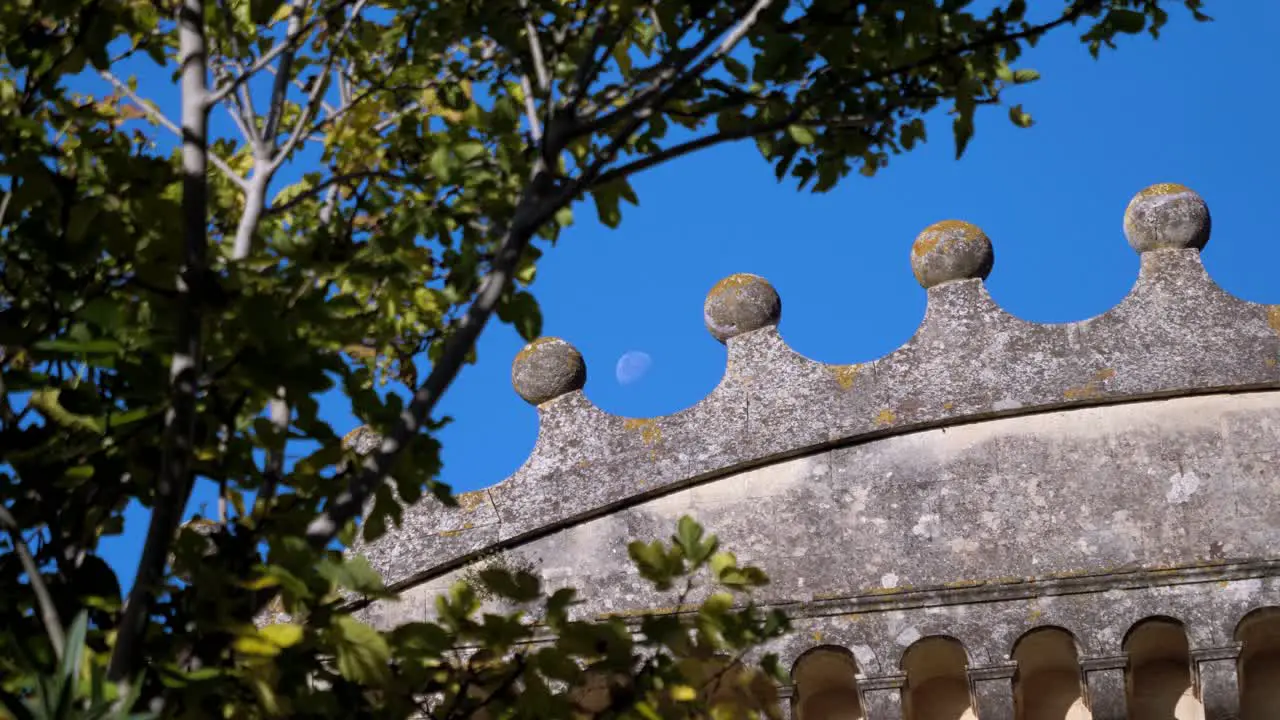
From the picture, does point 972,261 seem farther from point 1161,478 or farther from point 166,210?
point 166,210

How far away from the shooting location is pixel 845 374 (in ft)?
35.3

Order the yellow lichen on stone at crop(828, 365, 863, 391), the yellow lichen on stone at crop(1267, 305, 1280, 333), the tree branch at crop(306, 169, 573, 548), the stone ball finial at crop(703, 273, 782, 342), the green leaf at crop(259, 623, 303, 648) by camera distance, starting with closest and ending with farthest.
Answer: the green leaf at crop(259, 623, 303, 648), the tree branch at crop(306, 169, 573, 548), the yellow lichen on stone at crop(1267, 305, 1280, 333), the yellow lichen on stone at crop(828, 365, 863, 391), the stone ball finial at crop(703, 273, 782, 342)

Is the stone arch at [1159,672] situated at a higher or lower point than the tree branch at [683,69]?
lower

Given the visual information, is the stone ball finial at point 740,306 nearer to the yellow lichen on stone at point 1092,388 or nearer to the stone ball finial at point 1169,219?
the yellow lichen on stone at point 1092,388

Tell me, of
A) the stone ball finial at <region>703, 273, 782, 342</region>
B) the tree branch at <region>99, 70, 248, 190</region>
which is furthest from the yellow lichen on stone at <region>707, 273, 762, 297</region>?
the tree branch at <region>99, 70, 248, 190</region>

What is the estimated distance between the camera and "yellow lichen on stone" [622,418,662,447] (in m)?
10.8

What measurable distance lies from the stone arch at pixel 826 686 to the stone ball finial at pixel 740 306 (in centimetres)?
211

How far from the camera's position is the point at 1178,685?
9836 millimetres

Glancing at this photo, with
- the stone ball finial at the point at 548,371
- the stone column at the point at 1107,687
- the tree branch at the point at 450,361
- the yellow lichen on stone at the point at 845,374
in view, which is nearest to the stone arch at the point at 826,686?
the stone column at the point at 1107,687

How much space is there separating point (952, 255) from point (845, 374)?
95 centimetres

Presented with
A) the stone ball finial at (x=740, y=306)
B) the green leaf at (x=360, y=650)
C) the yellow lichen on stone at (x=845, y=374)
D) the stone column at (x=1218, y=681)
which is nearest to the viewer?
the green leaf at (x=360, y=650)

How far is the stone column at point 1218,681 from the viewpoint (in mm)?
9438

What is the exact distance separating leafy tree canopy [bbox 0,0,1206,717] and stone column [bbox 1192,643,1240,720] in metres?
4.12

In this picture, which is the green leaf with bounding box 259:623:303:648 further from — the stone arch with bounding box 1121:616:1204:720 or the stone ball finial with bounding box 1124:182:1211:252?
the stone ball finial with bounding box 1124:182:1211:252
